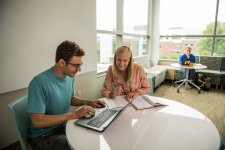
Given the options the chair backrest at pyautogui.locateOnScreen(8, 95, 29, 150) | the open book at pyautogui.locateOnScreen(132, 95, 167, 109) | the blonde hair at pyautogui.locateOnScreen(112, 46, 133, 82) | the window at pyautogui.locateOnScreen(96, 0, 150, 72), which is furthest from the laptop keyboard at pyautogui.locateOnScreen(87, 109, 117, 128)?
the window at pyautogui.locateOnScreen(96, 0, 150, 72)

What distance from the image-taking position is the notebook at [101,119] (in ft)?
3.31

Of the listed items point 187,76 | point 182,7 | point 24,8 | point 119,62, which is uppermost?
point 182,7

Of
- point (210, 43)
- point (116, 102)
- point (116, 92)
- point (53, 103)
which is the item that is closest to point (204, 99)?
point (210, 43)

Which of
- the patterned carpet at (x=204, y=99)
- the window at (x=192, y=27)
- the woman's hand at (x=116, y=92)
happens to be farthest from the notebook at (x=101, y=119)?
the window at (x=192, y=27)

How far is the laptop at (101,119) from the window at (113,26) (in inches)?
82.8

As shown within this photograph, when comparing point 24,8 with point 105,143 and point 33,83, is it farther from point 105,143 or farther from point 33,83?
point 105,143

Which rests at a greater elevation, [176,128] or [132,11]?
[132,11]

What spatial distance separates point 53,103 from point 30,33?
1.00 meters

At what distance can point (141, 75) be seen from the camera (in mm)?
1825

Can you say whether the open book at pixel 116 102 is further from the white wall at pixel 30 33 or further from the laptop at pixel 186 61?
the laptop at pixel 186 61

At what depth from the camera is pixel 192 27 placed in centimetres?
518

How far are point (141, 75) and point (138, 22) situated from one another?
3552 millimetres

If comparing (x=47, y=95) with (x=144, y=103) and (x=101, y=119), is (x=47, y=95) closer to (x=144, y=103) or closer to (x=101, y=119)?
(x=101, y=119)

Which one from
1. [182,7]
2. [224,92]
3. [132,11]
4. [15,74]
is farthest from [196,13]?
[15,74]
